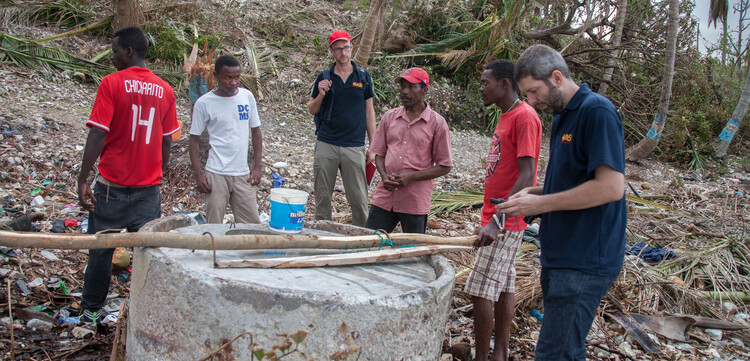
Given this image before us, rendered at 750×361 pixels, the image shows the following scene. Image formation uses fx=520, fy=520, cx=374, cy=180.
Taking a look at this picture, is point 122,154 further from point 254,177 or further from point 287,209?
point 287,209

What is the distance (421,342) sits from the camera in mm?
1944

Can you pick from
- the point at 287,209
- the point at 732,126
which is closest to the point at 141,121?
the point at 287,209

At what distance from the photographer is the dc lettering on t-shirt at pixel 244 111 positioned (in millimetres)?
3568

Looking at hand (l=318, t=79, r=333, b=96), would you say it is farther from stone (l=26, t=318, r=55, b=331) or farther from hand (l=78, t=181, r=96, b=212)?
stone (l=26, t=318, r=55, b=331)

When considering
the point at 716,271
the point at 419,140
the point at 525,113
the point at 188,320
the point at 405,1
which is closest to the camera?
the point at 188,320

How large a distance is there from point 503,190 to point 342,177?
1.63 metres

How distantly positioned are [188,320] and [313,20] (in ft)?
34.2

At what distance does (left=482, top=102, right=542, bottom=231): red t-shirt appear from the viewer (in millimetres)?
2738

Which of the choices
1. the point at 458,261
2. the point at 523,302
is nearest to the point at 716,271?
the point at 523,302

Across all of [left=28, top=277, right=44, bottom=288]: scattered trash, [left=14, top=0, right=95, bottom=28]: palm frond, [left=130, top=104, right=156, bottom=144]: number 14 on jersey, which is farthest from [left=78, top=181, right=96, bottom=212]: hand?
[left=14, top=0, right=95, bottom=28]: palm frond

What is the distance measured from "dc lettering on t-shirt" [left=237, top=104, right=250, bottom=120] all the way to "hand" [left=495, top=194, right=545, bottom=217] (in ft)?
6.86

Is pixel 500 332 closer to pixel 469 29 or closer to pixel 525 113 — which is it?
pixel 525 113

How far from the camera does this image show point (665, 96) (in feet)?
30.2

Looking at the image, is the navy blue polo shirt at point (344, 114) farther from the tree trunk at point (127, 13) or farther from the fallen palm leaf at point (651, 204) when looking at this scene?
the tree trunk at point (127, 13)
